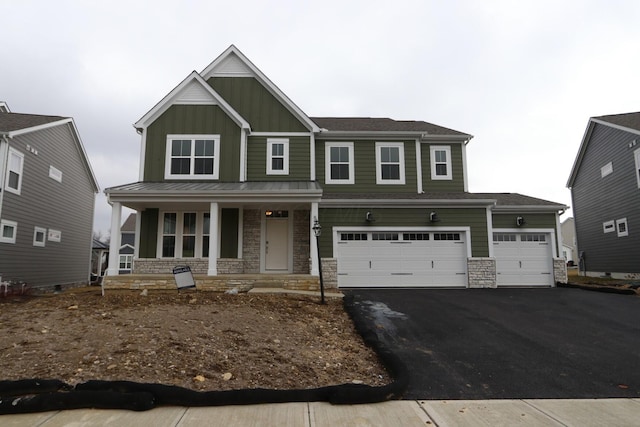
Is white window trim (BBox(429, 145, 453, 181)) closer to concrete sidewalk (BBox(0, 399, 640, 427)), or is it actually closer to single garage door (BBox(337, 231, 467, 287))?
single garage door (BBox(337, 231, 467, 287))

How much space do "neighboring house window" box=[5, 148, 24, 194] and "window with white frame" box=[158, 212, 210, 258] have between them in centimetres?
578

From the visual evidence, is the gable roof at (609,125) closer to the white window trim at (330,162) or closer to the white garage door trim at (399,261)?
the white garage door trim at (399,261)

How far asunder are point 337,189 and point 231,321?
8.35 meters

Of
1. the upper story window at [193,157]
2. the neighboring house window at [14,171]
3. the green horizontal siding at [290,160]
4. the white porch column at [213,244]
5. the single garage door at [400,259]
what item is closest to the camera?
the white porch column at [213,244]

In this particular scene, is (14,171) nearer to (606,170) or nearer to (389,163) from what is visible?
(389,163)

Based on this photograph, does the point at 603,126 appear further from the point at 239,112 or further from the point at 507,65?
the point at 239,112

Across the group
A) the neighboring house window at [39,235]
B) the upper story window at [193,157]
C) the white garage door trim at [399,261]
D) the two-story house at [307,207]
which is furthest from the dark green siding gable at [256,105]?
the neighboring house window at [39,235]

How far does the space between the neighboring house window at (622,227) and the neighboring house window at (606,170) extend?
237 cm

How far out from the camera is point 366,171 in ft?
46.2

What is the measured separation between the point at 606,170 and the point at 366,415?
781 inches

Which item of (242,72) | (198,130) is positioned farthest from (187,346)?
(242,72)

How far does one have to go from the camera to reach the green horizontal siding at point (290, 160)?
43.9ft

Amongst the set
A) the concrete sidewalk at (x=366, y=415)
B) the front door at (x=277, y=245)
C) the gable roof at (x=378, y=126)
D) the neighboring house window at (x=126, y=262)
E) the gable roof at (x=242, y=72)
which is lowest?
the concrete sidewalk at (x=366, y=415)

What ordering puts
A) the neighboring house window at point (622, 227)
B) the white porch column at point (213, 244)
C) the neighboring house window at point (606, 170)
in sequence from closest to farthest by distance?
the white porch column at point (213, 244) → the neighboring house window at point (622, 227) → the neighboring house window at point (606, 170)
